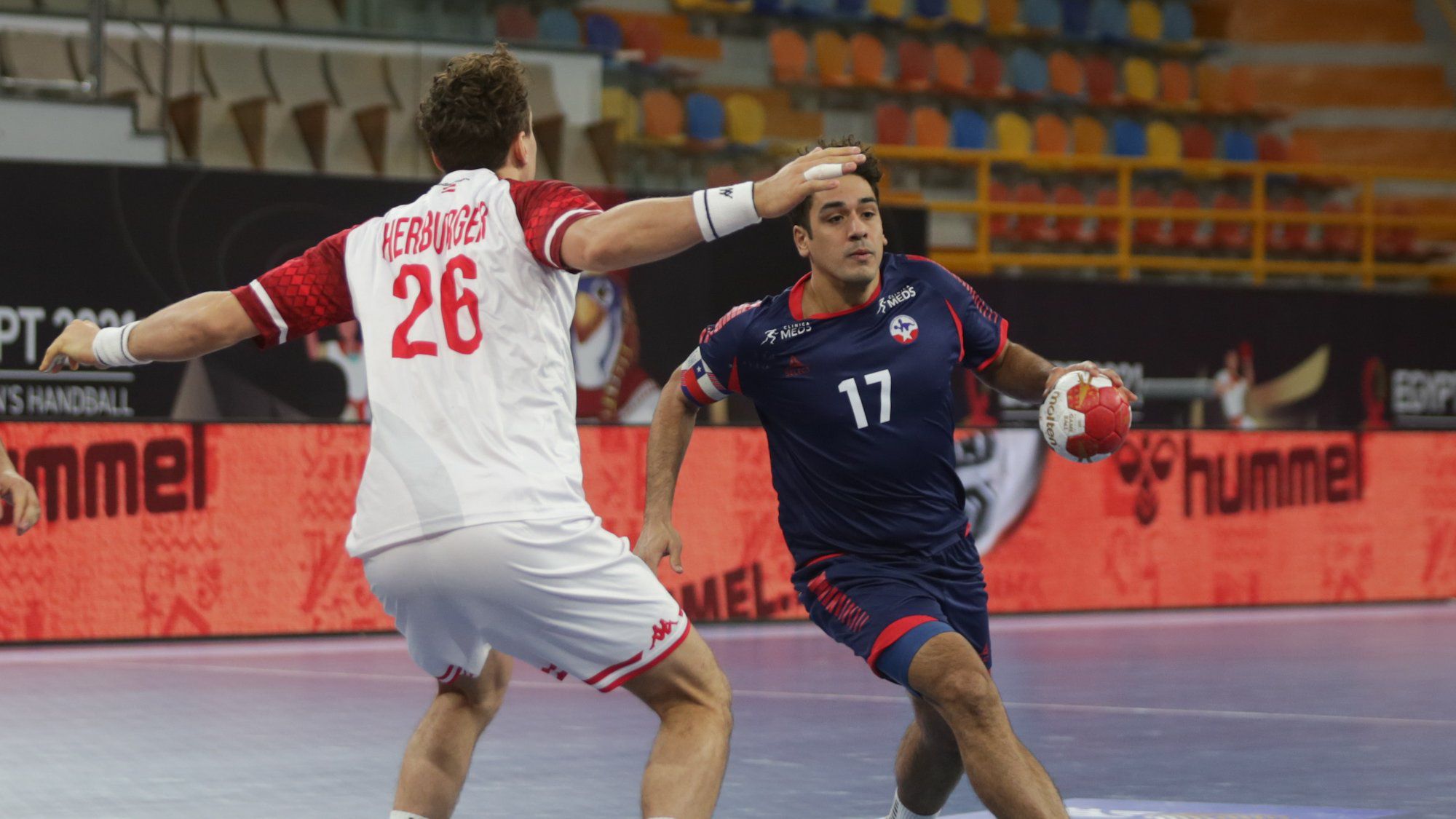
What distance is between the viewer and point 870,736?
8258mm

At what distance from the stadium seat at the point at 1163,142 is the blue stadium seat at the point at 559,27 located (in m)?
7.74

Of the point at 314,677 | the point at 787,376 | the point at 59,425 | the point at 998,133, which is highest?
the point at 998,133

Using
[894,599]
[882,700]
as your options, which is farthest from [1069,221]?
[894,599]

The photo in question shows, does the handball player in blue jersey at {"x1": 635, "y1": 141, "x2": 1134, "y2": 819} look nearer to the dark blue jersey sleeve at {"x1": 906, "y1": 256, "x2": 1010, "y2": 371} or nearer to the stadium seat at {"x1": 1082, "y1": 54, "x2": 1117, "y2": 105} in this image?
the dark blue jersey sleeve at {"x1": 906, "y1": 256, "x2": 1010, "y2": 371}

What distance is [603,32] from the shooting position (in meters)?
20.5

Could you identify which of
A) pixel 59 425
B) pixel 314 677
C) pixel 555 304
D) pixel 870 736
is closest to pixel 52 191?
pixel 59 425

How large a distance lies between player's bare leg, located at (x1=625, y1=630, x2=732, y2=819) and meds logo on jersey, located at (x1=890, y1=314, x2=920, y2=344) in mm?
1426

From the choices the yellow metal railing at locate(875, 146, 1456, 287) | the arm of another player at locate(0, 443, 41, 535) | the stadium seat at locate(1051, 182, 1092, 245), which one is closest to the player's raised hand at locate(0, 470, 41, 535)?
the arm of another player at locate(0, 443, 41, 535)

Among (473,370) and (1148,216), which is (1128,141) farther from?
(473,370)

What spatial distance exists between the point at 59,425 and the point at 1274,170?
14.4 meters

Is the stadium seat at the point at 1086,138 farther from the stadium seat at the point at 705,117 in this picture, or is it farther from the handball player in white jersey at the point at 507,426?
the handball player in white jersey at the point at 507,426

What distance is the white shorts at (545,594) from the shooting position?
14.2ft

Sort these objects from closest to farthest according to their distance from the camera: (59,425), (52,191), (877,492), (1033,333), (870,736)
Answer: (877,492)
(870,736)
(59,425)
(52,191)
(1033,333)

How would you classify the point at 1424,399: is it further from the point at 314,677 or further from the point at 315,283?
the point at 315,283
